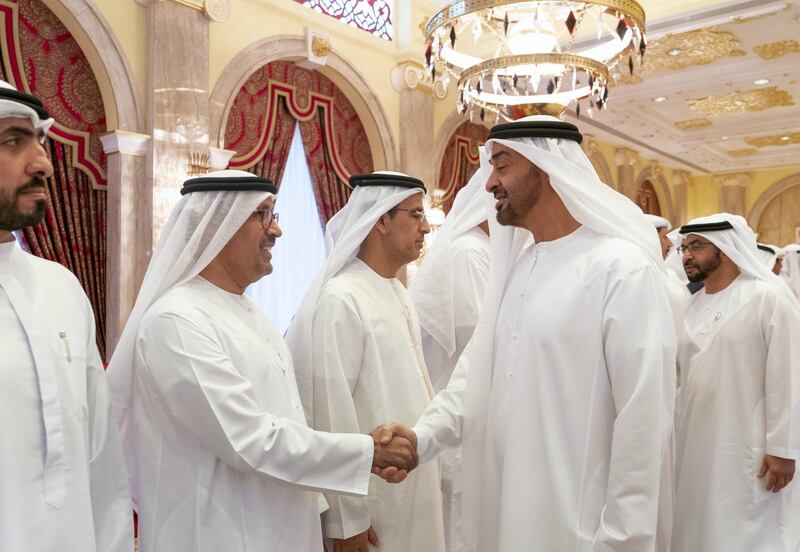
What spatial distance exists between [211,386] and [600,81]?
13.8 ft

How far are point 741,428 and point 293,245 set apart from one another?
14.4ft

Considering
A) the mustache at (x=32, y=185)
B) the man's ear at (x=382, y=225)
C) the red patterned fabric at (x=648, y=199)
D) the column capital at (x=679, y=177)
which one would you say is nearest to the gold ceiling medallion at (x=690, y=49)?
the red patterned fabric at (x=648, y=199)

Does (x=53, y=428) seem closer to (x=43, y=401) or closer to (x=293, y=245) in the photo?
(x=43, y=401)

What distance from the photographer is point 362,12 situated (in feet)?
22.4

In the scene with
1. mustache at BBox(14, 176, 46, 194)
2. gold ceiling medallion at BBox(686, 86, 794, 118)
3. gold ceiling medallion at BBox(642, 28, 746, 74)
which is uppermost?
gold ceiling medallion at BBox(642, 28, 746, 74)

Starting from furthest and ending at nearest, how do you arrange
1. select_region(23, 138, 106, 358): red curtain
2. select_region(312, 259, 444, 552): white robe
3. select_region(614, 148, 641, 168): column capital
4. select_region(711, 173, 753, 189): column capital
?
select_region(711, 173, 753, 189): column capital → select_region(614, 148, 641, 168): column capital → select_region(23, 138, 106, 358): red curtain → select_region(312, 259, 444, 552): white robe

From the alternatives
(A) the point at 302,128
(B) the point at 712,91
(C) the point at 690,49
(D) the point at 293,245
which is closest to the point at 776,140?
(B) the point at 712,91

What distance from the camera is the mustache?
1514 millimetres

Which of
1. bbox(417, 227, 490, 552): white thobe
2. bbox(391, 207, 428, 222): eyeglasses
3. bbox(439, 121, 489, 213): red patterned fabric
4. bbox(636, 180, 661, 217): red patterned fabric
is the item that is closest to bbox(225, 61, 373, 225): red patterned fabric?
bbox(439, 121, 489, 213): red patterned fabric

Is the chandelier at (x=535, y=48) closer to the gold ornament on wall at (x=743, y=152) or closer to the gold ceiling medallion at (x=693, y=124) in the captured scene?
the gold ceiling medallion at (x=693, y=124)

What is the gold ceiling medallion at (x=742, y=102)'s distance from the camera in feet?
29.8

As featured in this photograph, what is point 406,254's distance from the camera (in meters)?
2.66

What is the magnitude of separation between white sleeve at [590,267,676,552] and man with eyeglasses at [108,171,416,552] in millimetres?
635

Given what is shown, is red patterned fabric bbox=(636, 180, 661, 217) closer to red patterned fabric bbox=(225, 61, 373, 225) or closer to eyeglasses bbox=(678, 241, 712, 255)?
red patterned fabric bbox=(225, 61, 373, 225)
